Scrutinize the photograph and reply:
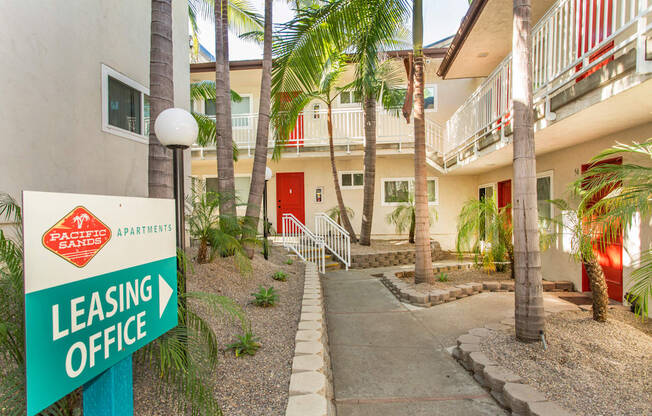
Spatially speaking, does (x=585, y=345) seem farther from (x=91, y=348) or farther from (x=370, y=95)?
(x=370, y=95)

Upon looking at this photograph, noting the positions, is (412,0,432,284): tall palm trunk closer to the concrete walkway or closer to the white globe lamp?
the concrete walkway

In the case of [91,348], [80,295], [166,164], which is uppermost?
[166,164]

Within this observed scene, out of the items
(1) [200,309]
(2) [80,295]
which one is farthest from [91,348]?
(1) [200,309]

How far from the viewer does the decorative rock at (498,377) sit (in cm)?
305

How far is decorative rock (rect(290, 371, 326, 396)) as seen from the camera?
2590mm

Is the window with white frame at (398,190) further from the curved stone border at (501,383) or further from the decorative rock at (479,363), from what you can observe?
the decorative rock at (479,363)

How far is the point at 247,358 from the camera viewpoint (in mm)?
3258

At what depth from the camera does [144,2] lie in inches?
249

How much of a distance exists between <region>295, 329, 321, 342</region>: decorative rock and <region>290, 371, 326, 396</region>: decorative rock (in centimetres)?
69

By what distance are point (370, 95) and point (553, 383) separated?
844 cm

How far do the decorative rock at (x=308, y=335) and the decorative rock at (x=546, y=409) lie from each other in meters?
1.91

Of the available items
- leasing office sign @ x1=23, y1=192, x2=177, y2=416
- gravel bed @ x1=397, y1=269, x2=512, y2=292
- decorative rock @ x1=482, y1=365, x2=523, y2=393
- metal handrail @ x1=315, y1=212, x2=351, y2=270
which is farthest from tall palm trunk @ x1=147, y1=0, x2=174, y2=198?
metal handrail @ x1=315, y1=212, x2=351, y2=270

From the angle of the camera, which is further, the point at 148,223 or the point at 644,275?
the point at 644,275

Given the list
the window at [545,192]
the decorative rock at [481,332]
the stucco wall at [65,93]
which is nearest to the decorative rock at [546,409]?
the decorative rock at [481,332]
